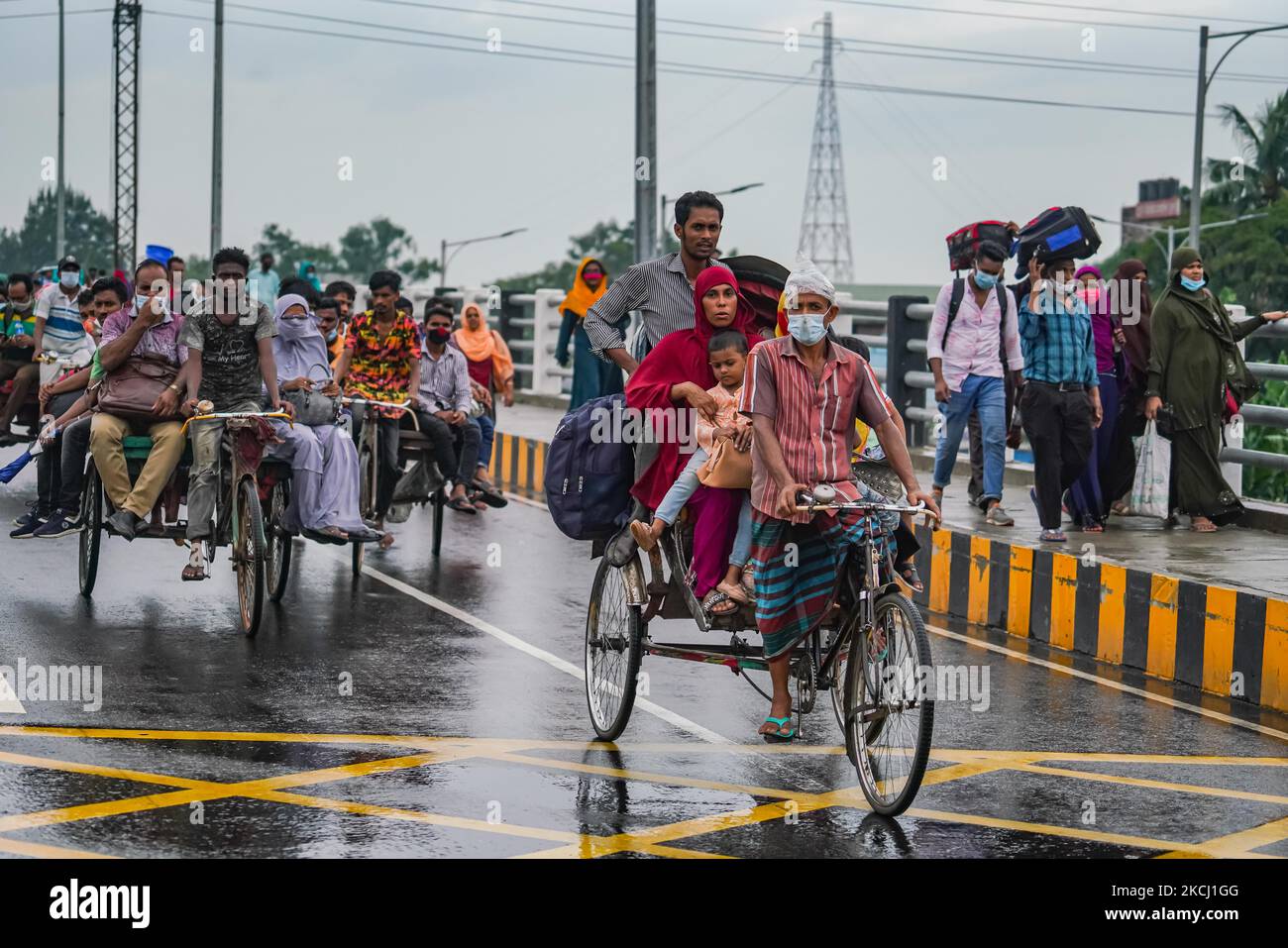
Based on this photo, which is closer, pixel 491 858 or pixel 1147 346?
pixel 491 858

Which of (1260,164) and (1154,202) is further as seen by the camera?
(1154,202)

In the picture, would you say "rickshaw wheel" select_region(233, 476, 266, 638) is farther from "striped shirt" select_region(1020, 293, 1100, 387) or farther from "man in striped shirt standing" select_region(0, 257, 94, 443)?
"man in striped shirt standing" select_region(0, 257, 94, 443)

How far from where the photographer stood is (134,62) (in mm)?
39719

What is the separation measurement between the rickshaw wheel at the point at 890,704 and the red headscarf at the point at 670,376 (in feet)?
4.09

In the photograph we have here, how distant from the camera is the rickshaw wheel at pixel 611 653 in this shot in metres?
7.94

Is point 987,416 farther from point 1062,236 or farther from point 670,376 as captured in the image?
point 670,376

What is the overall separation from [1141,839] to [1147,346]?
756 centimetres

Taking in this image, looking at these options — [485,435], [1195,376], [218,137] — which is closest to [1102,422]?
[1195,376]

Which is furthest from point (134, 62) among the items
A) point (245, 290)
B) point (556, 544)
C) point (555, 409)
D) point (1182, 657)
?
point (1182, 657)

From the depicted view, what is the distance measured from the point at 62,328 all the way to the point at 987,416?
26.0ft

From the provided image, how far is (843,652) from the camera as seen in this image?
7.23 m

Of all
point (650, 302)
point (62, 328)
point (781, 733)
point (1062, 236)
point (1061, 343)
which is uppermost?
point (1062, 236)

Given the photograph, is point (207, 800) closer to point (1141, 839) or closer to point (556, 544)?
point (1141, 839)

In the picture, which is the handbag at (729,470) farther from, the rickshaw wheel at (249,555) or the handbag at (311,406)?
the handbag at (311,406)
